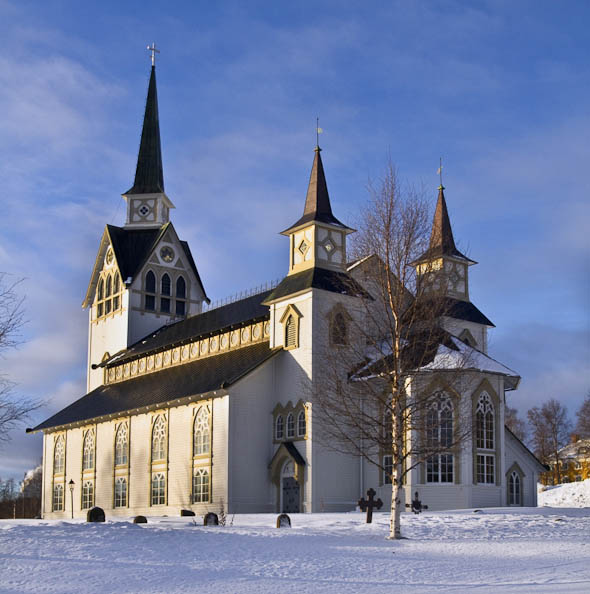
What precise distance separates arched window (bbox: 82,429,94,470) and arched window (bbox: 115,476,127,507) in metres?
3.36

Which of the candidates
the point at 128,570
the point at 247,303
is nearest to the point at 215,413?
the point at 247,303

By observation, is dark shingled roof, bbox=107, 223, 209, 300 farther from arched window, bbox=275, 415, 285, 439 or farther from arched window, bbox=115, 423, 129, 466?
arched window, bbox=275, 415, 285, 439

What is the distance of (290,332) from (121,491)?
45.2 ft

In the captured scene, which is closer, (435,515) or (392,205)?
(392,205)

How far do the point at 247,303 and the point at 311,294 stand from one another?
Answer: 10.2 meters

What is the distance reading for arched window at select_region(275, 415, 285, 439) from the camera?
39.3m

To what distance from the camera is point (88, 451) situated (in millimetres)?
50375

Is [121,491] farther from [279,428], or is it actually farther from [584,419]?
[584,419]

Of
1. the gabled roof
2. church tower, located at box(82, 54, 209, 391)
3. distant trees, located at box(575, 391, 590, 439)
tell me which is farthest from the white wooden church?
distant trees, located at box(575, 391, 590, 439)

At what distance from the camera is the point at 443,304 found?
24.5m

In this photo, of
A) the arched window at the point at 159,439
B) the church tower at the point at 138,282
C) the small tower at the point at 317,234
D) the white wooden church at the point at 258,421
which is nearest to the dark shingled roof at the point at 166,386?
the white wooden church at the point at 258,421

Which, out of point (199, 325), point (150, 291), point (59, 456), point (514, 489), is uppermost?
point (150, 291)

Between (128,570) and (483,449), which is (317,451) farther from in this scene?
(128,570)

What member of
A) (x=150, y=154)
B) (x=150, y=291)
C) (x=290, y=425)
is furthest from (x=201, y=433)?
(x=150, y=154)
